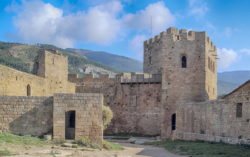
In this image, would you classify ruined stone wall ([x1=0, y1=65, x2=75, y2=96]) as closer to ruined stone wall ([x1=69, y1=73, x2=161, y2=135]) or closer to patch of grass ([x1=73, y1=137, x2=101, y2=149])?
ruined stone wall ([x1=69, y1=73, x2=161, y2=135])

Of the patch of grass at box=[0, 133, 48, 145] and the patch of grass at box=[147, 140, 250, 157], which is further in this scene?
the patch of grass at box=[147, 140, 250, 157]

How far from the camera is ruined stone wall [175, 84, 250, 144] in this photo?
24.4 meters

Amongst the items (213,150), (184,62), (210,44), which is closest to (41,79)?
(184,62)

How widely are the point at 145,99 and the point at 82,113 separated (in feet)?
48.7

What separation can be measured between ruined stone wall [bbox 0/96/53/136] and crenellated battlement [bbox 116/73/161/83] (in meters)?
15.0

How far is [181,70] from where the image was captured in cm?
3300

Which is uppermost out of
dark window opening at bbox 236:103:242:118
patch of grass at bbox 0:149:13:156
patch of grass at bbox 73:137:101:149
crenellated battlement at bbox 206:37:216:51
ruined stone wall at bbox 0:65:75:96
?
crenellated battlement at bbox 206:37:216:51

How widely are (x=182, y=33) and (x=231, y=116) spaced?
380 inches

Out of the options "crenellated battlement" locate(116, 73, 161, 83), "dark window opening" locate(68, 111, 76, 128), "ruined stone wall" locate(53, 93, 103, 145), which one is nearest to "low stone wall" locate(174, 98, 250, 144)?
"crenellated battlement" locate(116, 73, 161, 83)

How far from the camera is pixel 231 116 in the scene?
1000 inches

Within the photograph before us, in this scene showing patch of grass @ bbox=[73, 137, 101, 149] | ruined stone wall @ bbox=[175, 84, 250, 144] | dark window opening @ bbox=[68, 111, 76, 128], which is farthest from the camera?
ruined stone wall @ bbox=[175, 84, 250, 144]

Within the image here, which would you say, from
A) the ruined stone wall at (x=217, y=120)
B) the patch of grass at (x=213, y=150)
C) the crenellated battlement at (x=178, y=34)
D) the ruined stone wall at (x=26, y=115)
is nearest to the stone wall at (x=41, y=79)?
the ruined stone wall at (x=26, y=115)

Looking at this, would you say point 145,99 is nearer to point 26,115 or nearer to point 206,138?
point 206,138

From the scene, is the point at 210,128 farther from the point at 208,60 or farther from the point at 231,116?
the point at 208,60
